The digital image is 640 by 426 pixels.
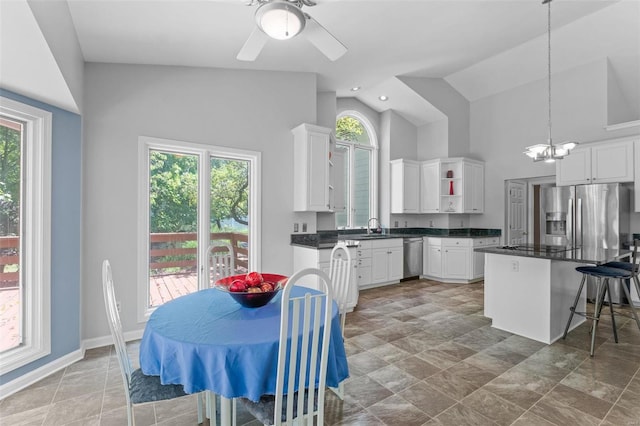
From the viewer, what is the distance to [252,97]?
4.04 metres

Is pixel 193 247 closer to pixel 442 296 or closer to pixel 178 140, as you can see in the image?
pixel 178 140

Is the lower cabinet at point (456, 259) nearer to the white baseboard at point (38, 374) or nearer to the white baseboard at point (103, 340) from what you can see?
the white baseboard at point (103, 340)

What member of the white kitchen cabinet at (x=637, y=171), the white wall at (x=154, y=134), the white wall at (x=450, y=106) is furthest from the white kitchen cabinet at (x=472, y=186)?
the white wall at (x=154, y=134)

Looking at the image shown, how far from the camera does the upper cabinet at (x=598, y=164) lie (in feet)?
14.1

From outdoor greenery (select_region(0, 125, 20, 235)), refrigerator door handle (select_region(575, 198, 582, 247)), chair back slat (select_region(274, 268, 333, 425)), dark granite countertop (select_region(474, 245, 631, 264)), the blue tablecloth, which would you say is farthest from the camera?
refrigerator door handle (select_region(575, 198, 582, 247))

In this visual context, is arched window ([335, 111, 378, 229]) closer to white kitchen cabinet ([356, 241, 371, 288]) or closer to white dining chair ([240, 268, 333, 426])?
white kitchen cabinet ([356, 241, 371, 288])

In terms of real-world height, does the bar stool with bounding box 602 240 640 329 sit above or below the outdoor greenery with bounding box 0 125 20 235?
below

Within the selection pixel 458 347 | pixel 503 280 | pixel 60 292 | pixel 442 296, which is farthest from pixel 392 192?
pixel 60 292

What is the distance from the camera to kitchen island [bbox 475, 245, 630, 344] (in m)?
3.15

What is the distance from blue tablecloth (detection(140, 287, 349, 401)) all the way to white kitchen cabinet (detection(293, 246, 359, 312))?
2.13 metres

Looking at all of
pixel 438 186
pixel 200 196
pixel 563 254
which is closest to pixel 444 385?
pixel 563 254

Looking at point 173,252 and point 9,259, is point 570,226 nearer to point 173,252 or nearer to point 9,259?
point 173,252

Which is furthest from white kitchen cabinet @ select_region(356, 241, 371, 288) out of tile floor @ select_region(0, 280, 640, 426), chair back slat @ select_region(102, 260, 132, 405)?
chair back slat @ select_region(102, 260, 132, 405)

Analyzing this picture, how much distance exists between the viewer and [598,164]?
4547 mm
